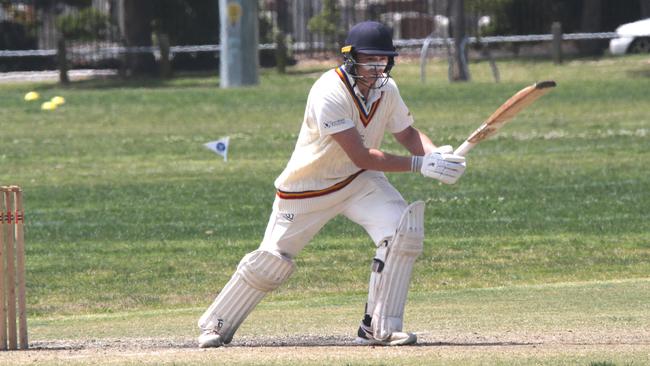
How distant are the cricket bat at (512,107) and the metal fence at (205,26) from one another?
28803 mm

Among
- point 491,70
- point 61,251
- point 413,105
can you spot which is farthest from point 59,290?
point 491,70

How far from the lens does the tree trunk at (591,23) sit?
3722cm

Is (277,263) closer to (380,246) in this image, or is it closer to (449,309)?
(380,246)

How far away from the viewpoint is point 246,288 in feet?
28.1

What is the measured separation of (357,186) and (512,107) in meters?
1.02

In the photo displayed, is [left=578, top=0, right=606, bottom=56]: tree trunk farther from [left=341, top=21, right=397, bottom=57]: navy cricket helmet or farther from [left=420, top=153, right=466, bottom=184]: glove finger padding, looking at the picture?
[left=420, top=153, right=466, bottom=184]: glove finger padding

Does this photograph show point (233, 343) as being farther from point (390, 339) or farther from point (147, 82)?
point (147, 82)

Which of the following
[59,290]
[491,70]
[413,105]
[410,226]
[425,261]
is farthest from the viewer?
[491,70]

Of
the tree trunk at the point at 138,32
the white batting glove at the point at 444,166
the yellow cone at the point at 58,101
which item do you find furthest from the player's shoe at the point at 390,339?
the tree trunk at the point at 138,32

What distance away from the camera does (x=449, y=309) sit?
10.7 metres

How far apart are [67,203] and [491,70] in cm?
1725

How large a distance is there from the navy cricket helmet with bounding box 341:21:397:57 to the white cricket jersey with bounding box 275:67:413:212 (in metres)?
0.17

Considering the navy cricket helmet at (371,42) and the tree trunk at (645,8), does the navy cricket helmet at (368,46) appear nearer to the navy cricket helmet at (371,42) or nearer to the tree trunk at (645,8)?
the navy cricket helmet at (371,42)

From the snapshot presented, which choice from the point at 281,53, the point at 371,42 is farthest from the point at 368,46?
the point at 281,53
